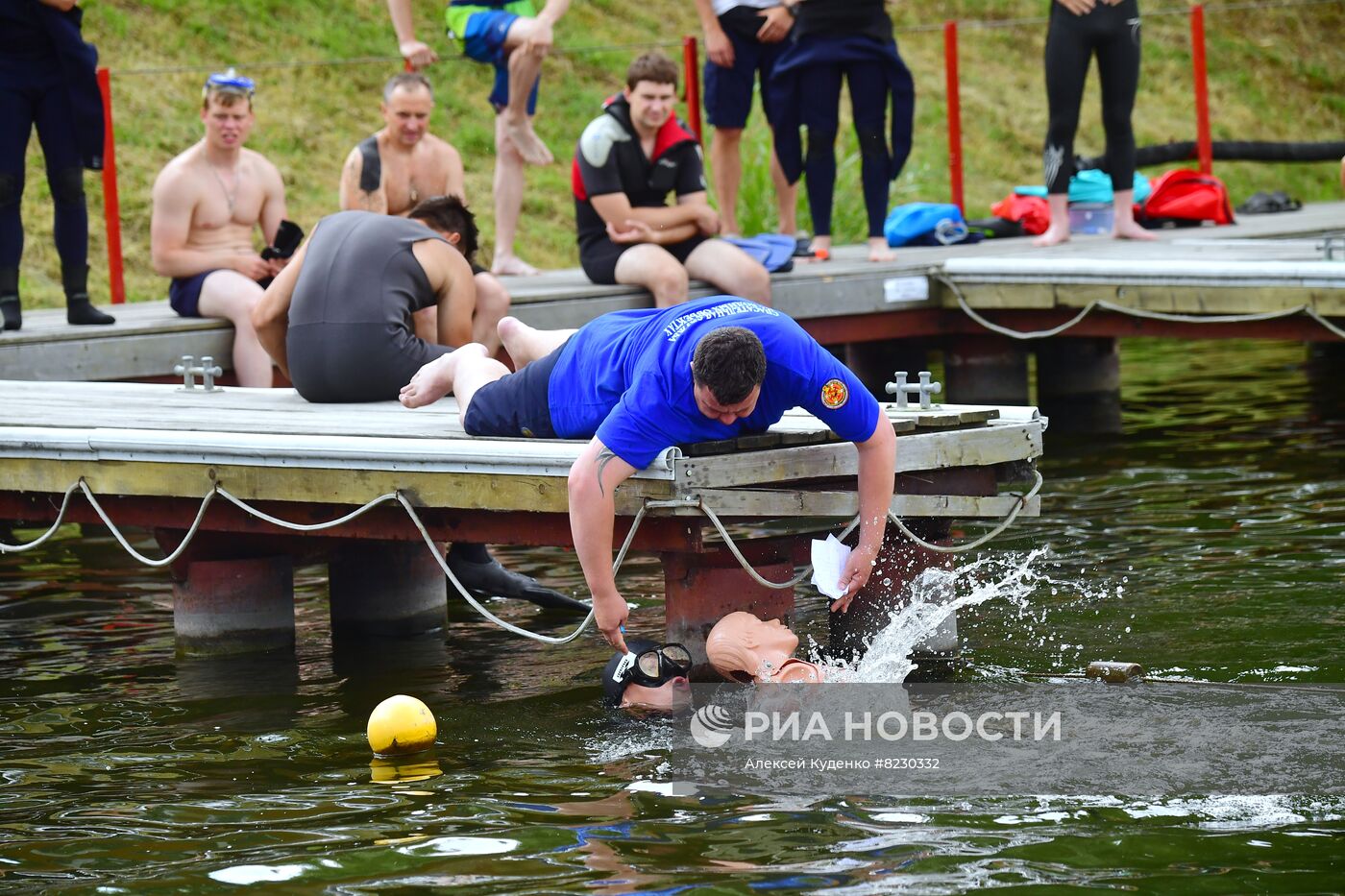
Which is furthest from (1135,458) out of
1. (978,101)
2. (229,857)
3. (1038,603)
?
(978,101)

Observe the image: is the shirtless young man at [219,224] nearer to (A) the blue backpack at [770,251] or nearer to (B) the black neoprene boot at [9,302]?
(B) the black neoprene boot at [9,302]

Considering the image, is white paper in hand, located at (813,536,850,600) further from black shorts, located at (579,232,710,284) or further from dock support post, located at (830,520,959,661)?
black shorts, located at (579,232,710,284)

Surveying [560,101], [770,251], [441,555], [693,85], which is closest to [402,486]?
[441,555]

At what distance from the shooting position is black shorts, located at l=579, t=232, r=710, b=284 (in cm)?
1040

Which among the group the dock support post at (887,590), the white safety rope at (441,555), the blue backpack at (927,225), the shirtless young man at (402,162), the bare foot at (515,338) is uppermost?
the shirtless young man at (402,162)

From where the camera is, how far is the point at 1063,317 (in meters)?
11.2

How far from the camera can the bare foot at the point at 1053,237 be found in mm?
12086

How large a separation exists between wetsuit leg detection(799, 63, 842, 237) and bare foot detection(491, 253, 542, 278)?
1672 mm

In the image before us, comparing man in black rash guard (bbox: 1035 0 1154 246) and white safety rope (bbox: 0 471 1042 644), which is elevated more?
man in black rash guard (bbox: 1035 0 1154 246)

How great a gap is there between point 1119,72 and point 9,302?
605cm

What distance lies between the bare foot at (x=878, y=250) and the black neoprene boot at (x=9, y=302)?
185 inches

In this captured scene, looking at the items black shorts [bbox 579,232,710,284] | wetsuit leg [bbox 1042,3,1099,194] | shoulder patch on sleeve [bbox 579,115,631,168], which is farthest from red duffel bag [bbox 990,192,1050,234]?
shoulder patch on sleeve [bbox 579,115,631,168]

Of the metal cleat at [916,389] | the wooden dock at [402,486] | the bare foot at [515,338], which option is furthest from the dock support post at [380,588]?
the metal cleat at [916,389]

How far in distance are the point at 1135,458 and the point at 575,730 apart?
18.1 ft
